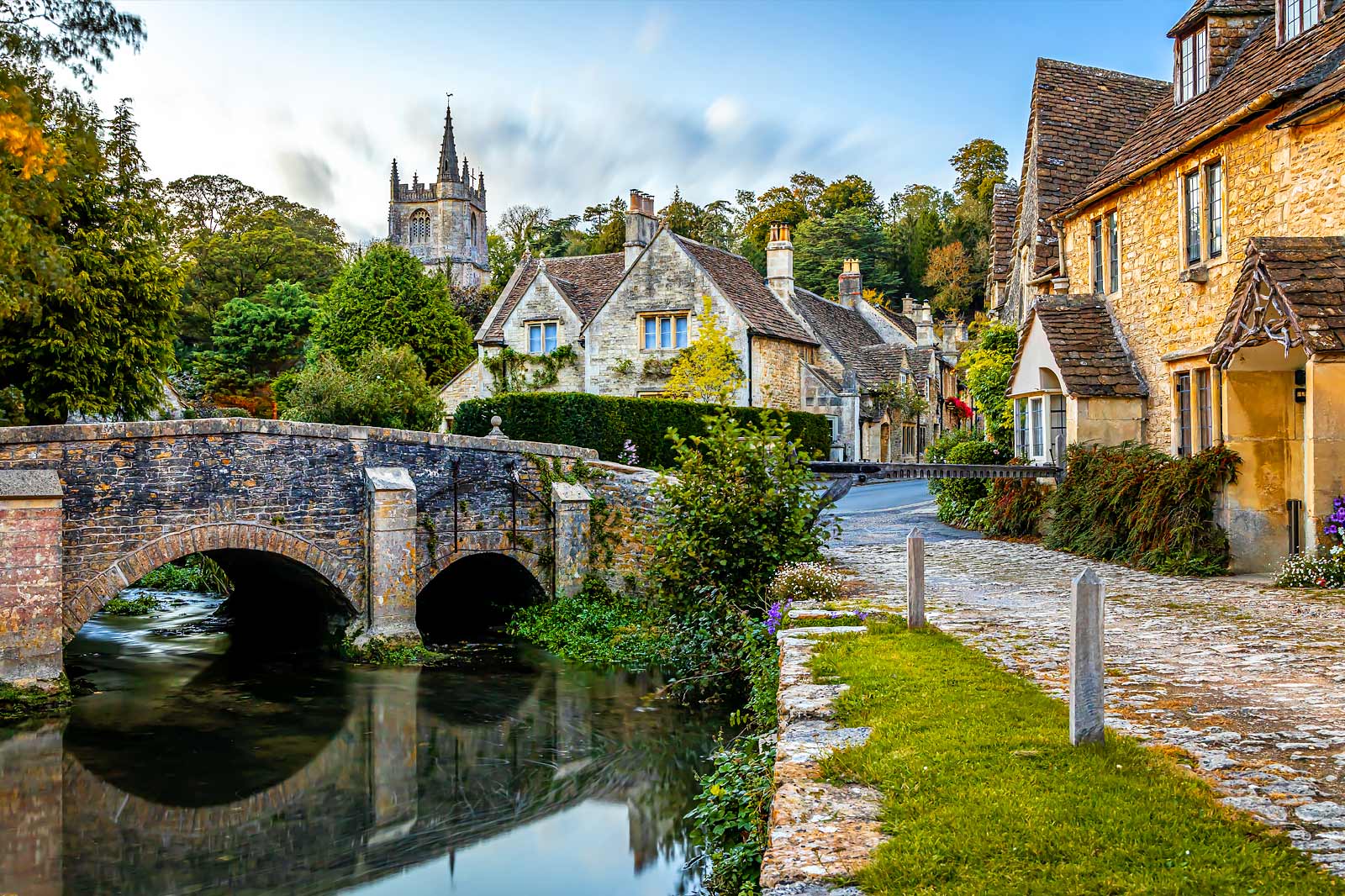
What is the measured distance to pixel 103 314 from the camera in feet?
64.0

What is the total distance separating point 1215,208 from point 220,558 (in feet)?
53.8

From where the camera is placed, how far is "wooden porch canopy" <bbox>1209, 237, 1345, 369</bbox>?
10.8 metres

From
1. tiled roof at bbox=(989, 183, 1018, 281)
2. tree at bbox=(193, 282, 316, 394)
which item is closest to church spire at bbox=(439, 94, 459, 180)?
Result: tree at bbox=(193, 282, 316, 394)

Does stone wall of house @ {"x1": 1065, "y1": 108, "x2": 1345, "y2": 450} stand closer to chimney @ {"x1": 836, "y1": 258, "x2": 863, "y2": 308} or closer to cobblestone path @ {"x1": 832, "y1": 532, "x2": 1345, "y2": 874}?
cobblestone path @ {"x1": 832, "y1": 532, "x2": 1345, "y2": 874}

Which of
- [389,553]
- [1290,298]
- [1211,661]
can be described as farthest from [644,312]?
[1211,661]

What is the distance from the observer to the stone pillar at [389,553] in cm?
1570

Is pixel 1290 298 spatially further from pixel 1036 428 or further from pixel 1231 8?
pixel 1231 8

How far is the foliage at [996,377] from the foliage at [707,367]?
9.59 metres

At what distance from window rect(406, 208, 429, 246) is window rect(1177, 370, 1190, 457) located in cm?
7767

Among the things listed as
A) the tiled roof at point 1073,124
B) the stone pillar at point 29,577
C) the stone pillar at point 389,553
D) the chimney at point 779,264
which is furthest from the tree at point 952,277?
the stone pillar at point 29,577

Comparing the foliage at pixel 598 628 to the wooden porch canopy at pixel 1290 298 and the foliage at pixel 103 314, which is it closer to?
the wooden porch canopy at pixel 1290 298

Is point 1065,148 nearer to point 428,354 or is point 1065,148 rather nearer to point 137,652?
point 137,652

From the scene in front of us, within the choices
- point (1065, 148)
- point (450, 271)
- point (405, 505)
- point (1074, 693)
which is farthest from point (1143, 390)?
point (450, 271)

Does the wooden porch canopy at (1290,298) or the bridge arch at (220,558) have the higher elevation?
the wooden porch canopy at (1290,298)
